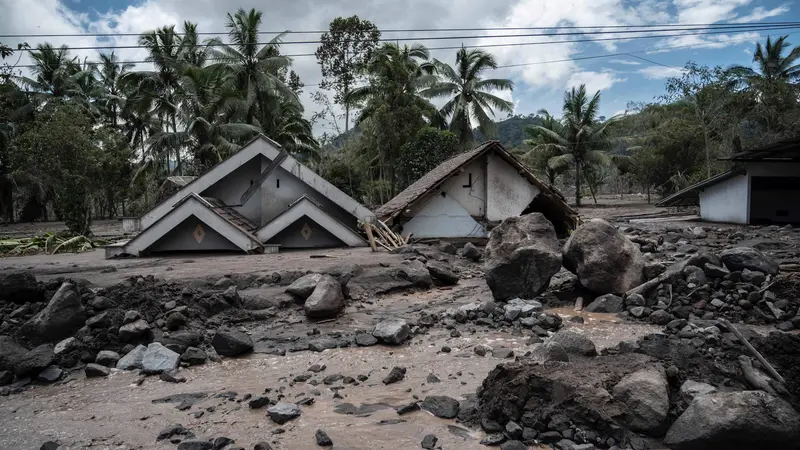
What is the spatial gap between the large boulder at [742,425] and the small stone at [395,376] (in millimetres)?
3019

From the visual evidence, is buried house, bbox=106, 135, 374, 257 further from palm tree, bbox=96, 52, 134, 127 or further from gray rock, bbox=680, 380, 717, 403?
palm tree, bbox=96, 52, 134, 127

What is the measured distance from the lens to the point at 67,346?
24.1 feet

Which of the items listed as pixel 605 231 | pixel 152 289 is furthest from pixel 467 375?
pixel 152 289

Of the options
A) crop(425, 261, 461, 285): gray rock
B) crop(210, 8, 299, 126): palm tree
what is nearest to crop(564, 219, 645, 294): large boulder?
crop(425, 261, 461, 285): gray rock

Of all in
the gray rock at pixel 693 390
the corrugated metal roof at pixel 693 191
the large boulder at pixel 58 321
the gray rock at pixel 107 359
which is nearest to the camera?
the gray rock at pixel 693 390

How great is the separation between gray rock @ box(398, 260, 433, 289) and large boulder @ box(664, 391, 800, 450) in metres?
7.43

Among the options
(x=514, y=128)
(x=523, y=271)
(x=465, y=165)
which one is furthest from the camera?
(x=514, y=128)

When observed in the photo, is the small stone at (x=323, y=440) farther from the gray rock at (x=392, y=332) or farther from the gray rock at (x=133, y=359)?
the gray rock at (x=133, y=359)

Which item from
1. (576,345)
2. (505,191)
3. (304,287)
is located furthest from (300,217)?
(576,345)

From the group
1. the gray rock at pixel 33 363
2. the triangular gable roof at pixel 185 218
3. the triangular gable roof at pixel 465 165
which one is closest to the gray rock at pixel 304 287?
A: the gray rock at pixel 33 363

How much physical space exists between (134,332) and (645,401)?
683 cm

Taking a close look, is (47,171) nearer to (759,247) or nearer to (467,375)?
(467,375)

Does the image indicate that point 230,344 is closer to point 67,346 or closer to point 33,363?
point 67,346

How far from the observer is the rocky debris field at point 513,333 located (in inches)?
186
